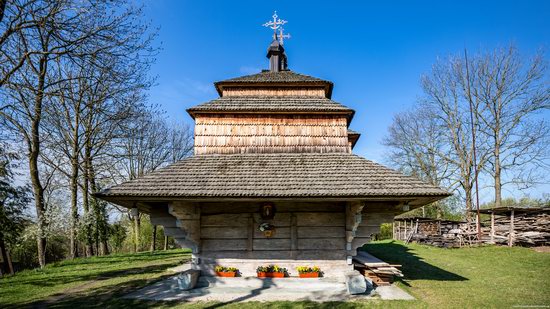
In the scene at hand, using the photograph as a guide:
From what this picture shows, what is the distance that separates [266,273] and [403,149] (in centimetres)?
2407

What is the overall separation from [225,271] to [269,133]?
14.3ft

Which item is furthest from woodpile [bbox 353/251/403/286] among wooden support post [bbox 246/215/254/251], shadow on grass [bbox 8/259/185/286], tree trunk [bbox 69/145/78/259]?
tree trunk [bbox 69/145/78/259]

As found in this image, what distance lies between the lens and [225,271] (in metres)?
8.21

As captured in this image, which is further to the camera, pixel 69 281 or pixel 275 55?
pixel 275 55

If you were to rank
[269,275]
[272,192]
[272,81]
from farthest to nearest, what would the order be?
[272,81] < [269,275] < [272,192]

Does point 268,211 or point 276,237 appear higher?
point 268,211

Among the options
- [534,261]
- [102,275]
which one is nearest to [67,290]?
[102,275]

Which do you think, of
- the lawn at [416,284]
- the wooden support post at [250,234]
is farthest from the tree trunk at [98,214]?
the wooden support post at [250,234]

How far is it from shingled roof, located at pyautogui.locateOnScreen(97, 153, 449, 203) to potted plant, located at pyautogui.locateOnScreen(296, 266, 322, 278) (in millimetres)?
2364

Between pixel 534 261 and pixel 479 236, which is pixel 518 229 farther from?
pixel 534 261

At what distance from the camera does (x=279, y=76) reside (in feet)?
38.7

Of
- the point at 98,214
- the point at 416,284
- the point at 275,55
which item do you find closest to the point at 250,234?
the point at 416,284

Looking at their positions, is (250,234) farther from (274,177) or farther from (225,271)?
(274,177)

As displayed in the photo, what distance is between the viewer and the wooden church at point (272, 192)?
7.41 m
